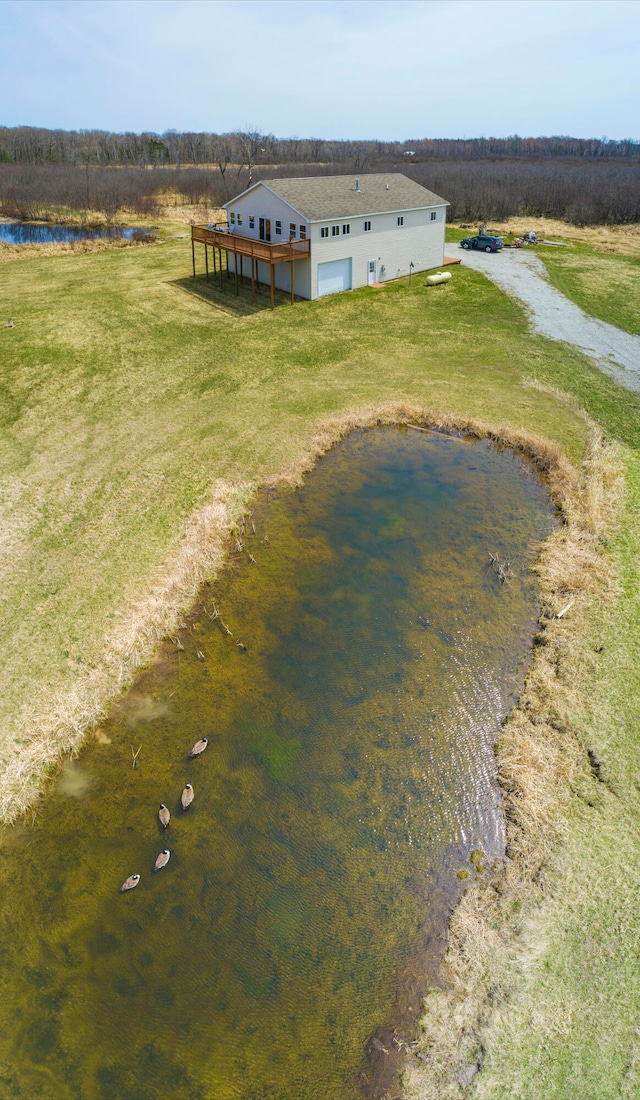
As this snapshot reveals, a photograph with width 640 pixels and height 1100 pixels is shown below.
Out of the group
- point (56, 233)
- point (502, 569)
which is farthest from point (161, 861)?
point (56, 233)

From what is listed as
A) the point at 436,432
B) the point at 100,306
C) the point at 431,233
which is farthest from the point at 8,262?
the point at 436,432

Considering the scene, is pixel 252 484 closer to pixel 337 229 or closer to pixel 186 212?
pixel 337 229

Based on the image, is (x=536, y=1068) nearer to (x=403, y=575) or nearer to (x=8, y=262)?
(x=403, y=575)

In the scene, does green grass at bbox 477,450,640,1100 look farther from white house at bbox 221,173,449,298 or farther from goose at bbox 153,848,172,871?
white house at bbox 221,173,449,298

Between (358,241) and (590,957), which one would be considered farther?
(358,241)

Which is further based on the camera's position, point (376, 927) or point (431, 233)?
point (431, 233)

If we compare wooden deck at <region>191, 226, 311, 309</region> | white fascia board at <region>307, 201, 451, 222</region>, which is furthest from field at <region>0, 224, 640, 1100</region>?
white fascia board at <region>307, 201, 451, 222</region>
